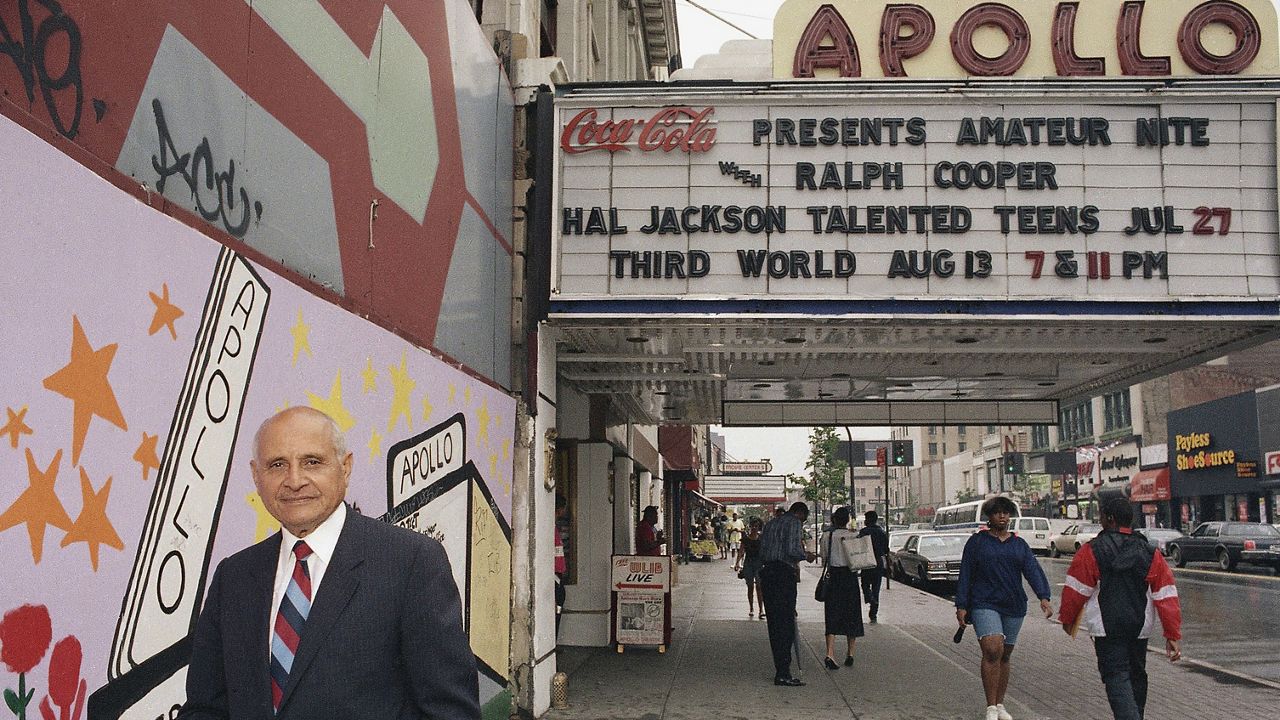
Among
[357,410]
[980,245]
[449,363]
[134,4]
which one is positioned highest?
[980,245]

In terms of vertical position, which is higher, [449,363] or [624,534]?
[449,363]

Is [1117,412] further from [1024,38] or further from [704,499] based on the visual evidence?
[1024,38]

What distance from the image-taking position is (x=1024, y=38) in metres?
10.2

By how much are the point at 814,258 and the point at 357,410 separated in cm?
524

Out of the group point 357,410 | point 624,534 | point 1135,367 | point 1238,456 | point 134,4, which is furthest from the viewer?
point 1238,456

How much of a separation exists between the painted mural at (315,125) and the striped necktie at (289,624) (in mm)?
1541

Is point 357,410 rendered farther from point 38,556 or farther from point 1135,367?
point 1135,367

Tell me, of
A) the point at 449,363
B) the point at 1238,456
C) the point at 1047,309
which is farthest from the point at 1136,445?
the point at 449,363

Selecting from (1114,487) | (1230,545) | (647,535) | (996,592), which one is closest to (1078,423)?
(1114,487)

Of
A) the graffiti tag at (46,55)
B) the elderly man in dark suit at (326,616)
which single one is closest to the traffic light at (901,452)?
the graffiti tag at (46,55)

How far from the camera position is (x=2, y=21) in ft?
9.43

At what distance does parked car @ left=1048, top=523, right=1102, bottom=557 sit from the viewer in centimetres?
4412

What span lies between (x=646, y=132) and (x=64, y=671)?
7.49 m

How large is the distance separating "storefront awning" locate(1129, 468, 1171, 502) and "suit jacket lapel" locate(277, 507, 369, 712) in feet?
191
